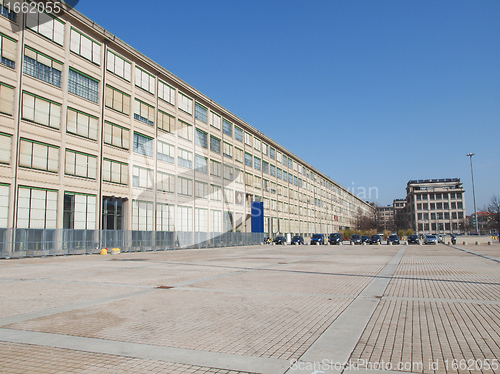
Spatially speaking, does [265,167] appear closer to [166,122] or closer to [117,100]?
[166,122]

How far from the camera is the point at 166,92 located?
49281 millimetres

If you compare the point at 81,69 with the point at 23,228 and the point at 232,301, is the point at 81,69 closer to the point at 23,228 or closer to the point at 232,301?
Result: the point at 23,228

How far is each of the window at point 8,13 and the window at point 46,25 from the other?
0.96 m

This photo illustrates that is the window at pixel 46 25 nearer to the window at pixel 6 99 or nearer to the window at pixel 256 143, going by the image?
the window at pixel 6 99

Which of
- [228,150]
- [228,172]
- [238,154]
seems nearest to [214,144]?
[228,150]

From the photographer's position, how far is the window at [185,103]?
171 ft

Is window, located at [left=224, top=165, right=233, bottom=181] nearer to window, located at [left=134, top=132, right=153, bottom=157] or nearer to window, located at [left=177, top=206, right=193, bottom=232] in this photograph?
window, located at [left=177, top=206, right=193, bottom=232]

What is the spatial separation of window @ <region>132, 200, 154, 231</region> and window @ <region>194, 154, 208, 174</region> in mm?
11175

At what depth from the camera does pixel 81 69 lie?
36.6 meters

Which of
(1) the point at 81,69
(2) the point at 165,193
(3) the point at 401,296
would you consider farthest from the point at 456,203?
(3) the point at 401,296

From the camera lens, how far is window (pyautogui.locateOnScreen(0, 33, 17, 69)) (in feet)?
97.8

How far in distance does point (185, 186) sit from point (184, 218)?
3.97 meters

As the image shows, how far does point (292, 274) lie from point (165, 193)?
33.6m

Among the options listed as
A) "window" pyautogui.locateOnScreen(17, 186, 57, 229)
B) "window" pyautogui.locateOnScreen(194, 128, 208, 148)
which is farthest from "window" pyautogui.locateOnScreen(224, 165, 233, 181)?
"window" pyautogui.locateOnScreen(17, 186, 57, 229)
